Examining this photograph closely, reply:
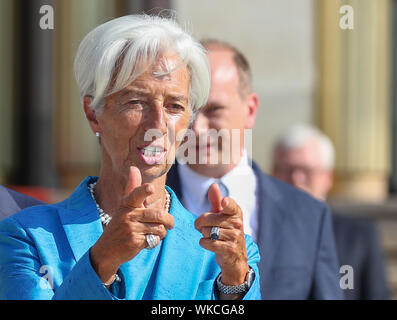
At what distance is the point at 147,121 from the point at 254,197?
89 cm

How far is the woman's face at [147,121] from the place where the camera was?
151 centimetres

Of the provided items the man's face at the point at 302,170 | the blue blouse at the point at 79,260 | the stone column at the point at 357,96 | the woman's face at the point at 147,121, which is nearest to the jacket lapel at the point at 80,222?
the blue blouse at the point at 79,260

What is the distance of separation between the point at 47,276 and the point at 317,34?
6758 millimetres

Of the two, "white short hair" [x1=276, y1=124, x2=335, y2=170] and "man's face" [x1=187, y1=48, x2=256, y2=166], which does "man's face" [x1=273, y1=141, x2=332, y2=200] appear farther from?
"man's face" [x1=187, y1=48, x2=256, y2=166]

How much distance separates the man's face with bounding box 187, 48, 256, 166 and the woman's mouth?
0.29 m

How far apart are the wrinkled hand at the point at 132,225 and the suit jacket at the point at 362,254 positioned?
3.51 m

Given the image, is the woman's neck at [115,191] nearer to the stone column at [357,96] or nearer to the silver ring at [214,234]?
the silver ring at [214,234]

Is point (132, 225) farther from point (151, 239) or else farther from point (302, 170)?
point (302, 170)

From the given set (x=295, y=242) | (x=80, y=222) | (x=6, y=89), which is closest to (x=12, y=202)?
(x=80, y=222)

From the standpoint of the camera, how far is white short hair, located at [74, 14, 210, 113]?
1523 mm

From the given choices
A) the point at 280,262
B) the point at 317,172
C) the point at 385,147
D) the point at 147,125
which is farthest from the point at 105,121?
the point at 385,147

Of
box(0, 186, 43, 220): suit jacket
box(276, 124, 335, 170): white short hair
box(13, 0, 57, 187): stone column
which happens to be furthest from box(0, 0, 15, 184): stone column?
box(0, 186, 43, 220): suit jacket

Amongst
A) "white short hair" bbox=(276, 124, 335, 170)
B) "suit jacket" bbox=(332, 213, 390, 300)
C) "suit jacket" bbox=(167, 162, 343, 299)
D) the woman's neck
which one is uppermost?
the woman's neck

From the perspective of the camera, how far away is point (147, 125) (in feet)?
4.97
